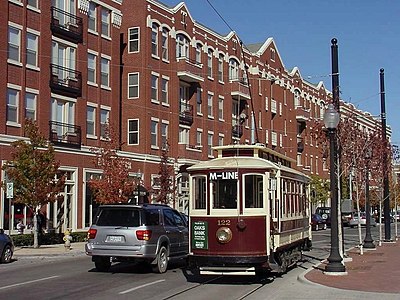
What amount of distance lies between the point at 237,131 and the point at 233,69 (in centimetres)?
573

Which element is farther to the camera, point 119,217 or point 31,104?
point 31,104

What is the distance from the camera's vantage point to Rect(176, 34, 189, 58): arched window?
50188 mm

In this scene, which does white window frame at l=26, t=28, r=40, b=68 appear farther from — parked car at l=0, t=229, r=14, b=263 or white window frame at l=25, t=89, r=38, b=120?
parked car at l=0, t=229, r=14, b=263

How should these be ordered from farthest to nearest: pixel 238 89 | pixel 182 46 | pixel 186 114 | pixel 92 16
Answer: pixel 238 89 < pixel 182 46 < pixel 186 114 < pixel 92 16

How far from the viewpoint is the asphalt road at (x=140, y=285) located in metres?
13.9

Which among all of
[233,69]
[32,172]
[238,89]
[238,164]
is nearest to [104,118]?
[32,172]

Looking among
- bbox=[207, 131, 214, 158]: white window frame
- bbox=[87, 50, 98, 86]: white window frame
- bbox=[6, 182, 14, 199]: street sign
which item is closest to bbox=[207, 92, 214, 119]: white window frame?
bbox=[207, 131, 214, 158]: white window frame

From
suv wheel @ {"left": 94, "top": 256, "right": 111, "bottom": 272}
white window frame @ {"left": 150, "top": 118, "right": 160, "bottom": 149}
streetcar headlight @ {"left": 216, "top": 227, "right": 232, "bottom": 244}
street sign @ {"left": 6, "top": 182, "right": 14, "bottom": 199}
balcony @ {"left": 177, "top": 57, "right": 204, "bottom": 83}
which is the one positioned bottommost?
suv wheel @ {"left": 94, "top": 256, "right": 111, "bottom": 272}

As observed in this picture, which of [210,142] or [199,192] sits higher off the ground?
[210,142]

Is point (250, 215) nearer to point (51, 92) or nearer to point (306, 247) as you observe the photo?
point (306, 247)

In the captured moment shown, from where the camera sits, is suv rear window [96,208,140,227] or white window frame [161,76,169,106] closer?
suv rear window [96,208,140,227]

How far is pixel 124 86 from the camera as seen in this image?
45844 mm

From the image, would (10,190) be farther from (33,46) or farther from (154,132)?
(154,132)

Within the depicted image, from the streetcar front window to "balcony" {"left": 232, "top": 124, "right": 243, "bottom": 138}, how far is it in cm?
4260
